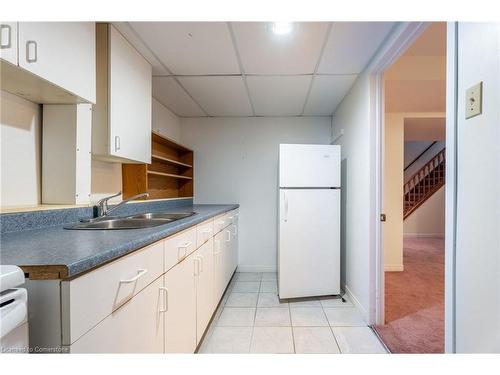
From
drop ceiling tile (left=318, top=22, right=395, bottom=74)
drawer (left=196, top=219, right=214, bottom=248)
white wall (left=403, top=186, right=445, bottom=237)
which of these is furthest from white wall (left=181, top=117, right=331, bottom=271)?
white wall (left=403, top=186, right=445, bottom=237)

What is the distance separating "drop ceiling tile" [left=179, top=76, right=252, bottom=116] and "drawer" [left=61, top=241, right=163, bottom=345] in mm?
1779

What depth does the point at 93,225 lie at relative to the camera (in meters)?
1.41

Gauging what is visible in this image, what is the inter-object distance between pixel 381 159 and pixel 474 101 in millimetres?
1081

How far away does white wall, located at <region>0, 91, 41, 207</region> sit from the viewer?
1.20 metres

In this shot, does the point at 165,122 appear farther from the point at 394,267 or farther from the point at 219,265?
the point at 394,267

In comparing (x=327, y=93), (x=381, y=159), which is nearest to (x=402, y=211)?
(x=381, y=159)

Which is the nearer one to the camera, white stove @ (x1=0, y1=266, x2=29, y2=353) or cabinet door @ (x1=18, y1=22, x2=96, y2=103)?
white stove @ (x1=0, y1=266, x2=29, y2=353)

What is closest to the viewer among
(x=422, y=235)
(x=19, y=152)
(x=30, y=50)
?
(x=30, y=50)

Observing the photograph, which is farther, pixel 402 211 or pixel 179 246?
pixel 402 211

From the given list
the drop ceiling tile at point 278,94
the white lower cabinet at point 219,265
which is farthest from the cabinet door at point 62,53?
the white lower cabinet at point 219,265

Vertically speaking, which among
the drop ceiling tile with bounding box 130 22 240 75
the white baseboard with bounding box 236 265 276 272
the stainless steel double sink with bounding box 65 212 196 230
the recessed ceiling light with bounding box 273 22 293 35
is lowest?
the white baseboard with bounding box 236 265 276 272

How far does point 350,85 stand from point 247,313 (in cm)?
240

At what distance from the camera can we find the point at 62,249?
77cm

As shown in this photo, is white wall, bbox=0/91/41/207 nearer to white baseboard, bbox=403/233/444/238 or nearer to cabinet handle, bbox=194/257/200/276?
cabinet handle, bbox=194/257/200/276
